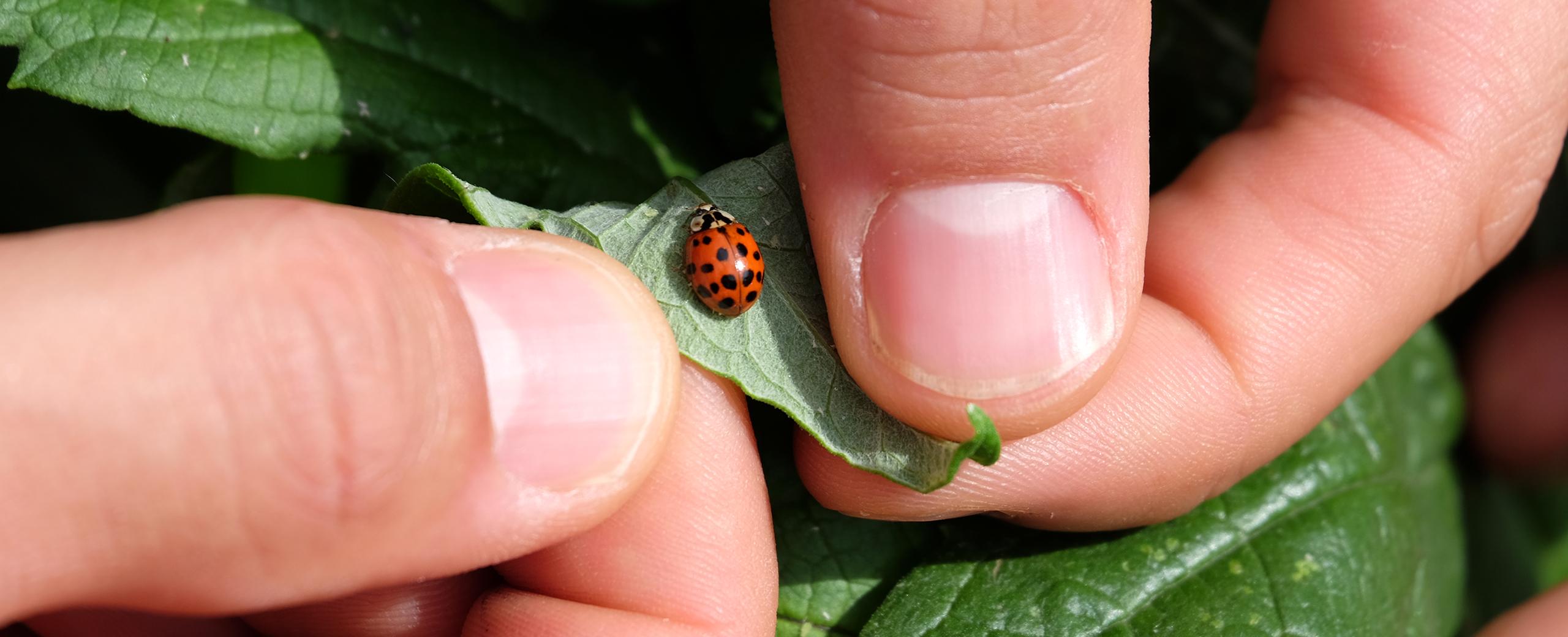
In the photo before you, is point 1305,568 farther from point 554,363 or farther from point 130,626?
point 130,626

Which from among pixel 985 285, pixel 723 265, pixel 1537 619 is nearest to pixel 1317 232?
pixel 985 285

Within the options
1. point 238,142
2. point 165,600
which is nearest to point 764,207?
point 238,142

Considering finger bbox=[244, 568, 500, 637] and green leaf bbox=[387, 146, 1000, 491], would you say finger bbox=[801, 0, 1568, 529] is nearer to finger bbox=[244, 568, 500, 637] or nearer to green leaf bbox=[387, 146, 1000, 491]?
green leaf bbox=[387, 146, 1000, 491]

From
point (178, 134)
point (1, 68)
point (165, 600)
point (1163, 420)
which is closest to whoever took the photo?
point (165, 600)

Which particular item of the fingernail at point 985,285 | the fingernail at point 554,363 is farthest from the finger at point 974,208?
the fingernail at point 554,363

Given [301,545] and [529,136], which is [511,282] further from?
[529,136]

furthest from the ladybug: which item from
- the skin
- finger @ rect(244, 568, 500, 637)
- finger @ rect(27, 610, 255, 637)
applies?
finger @ rect(27, 610, 255, 637)
